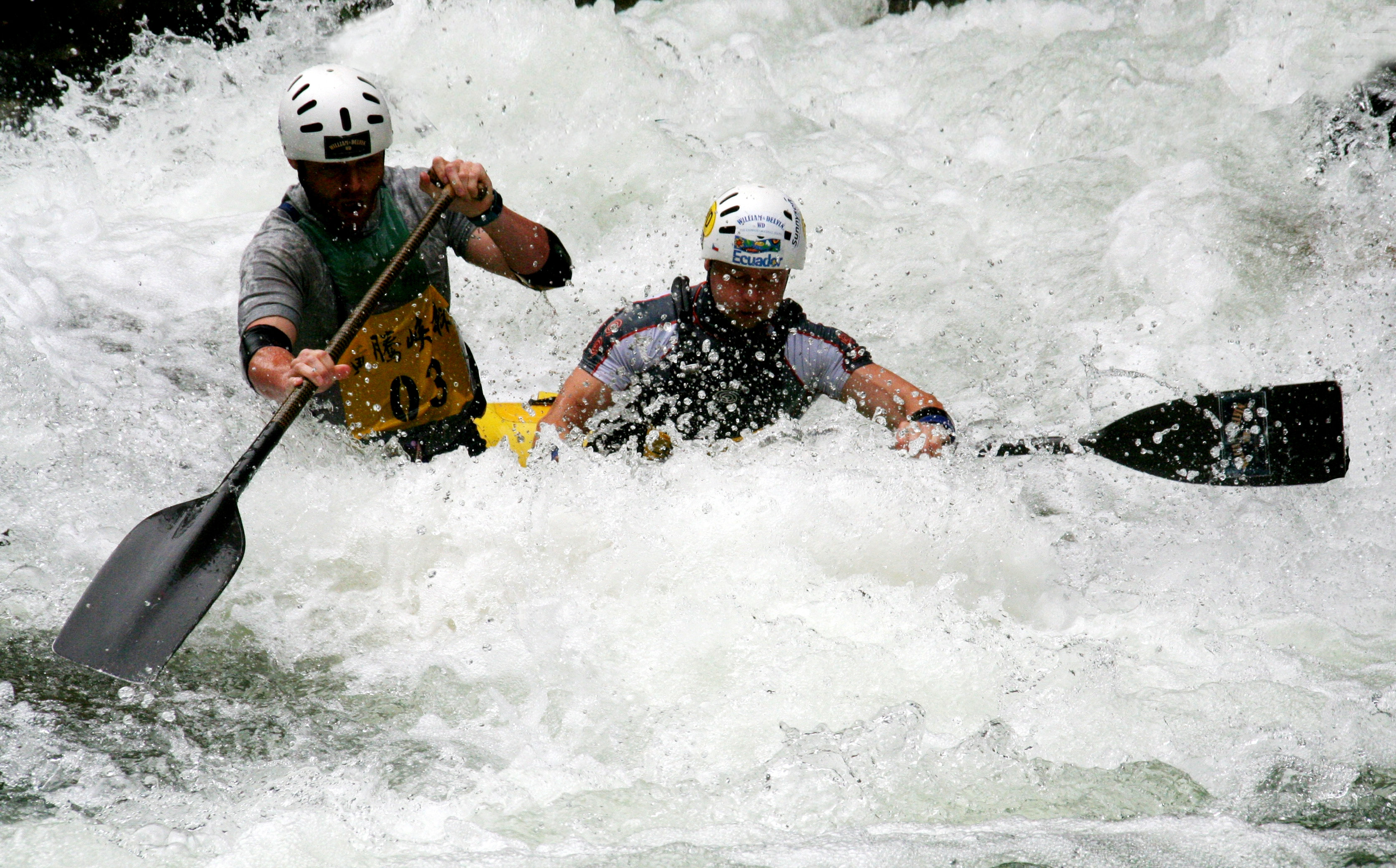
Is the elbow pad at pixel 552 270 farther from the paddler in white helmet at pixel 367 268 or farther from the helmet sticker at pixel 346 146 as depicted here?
the helmet sticker at pixel 346 146

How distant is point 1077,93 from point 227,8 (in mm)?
5905

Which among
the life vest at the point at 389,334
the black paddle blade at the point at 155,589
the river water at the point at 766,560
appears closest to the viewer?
the river water at the point at 766,560

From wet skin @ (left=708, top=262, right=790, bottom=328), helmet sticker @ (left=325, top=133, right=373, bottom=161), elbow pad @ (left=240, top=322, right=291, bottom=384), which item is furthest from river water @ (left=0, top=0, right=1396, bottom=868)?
helmet sticker @ (left=325, top=133, right=373, bottom=161)

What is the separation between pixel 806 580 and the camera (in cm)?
338

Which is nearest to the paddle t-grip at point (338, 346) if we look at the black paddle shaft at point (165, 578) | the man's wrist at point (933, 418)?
the black paddle shaft at point (165, 578)

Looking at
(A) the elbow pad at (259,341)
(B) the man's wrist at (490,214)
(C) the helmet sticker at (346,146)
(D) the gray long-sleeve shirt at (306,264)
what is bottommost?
(A) the elbow pad at (259,341)

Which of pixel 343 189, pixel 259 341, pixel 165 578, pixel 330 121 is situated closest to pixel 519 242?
pixel 343 189

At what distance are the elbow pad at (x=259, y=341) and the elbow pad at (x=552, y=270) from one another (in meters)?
0.87

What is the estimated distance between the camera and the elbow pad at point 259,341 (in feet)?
9.76

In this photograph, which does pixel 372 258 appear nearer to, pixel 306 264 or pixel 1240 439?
pixel 306 264

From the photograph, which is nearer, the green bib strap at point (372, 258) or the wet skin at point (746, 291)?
the green bib strap at point (372, 258)

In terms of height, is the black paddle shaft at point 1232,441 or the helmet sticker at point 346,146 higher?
the helmet sticker at point 346,146

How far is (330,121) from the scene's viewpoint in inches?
123

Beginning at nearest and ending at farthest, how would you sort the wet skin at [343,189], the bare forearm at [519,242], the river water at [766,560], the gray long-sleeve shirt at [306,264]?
the river water at [766,560], the gray long-sleeve shirt at [306,264], the wet skin at [343,189], the bare forearm at [519,242]
